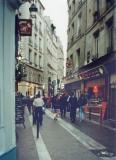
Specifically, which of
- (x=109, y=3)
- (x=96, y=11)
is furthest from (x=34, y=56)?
(x=109, y=3)

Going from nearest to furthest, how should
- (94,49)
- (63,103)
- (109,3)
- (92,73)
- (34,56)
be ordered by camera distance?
Result: (109,3)
(63,103)
(92,73)
(94,49)
(34,56)

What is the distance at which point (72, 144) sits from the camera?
576 inches

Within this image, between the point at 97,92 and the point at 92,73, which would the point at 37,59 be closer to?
the point at 92,73

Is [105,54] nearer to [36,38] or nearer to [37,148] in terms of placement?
[37,148]

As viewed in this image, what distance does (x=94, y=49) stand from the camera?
106 feet

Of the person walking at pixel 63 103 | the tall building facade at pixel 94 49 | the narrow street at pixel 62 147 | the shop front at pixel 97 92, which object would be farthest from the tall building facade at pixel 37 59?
the narrow street at pixel 62 147

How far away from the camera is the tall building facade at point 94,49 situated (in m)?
26.7

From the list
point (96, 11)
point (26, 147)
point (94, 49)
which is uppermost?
point (96, 11)

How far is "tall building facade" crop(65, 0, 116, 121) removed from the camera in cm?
2672

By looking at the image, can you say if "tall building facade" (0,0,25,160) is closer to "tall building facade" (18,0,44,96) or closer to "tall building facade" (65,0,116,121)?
"tall building facade" (65,0,116,121)

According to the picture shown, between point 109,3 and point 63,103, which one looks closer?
point 109,3

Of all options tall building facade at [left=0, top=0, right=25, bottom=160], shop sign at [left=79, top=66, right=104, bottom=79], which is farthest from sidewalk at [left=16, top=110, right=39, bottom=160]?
shop sign at [left=79, top=66, right=104, bottom=79]

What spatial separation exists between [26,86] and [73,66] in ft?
59.1

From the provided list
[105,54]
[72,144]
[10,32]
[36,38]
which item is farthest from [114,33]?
[36,38]
